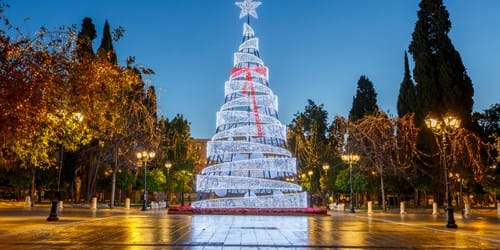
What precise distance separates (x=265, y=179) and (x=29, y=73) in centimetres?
2369

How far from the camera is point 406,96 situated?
58.0m

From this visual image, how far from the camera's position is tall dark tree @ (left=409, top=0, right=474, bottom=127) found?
45188 millimetres

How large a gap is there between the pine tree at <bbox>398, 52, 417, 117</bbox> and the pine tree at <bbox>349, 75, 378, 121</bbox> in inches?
309

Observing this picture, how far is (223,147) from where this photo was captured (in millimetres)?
38562

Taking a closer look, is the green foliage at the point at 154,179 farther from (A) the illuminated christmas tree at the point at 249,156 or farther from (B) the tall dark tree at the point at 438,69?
(B) the tall dark tree at the point at 438,69

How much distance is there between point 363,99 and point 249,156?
105 feet

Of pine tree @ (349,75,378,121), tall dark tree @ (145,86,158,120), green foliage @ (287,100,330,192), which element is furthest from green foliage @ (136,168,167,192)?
pine tree @ (349,75,378,121)

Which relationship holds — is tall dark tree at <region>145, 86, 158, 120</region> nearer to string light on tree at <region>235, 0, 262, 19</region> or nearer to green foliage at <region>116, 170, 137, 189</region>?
string light on tree at <region>235, 0, 262, 19</region>

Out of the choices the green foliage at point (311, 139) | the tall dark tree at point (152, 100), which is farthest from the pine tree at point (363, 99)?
the tall dark tree at point (152, 100)

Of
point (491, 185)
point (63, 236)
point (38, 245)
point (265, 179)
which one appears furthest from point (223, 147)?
point (491, 185)

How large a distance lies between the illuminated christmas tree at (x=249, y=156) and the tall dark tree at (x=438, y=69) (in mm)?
15074

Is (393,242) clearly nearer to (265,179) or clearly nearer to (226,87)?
(265,179)

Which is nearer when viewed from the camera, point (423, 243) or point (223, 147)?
point (423, 243)

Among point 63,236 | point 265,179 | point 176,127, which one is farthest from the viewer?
point 176,127
